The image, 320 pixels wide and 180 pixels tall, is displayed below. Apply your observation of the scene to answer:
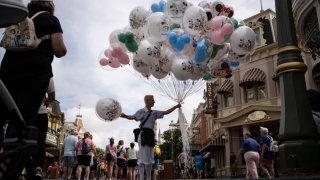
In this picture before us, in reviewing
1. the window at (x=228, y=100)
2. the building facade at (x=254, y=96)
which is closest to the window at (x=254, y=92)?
the building facade at (x=254, y=96)

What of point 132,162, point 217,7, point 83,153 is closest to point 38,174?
point 217,7

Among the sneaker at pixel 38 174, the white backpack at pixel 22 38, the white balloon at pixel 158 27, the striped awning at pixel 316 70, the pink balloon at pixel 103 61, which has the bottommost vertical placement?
the sneaker at pixel 38 174

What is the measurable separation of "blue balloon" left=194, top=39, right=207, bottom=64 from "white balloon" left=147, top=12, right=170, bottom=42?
3.26 ft

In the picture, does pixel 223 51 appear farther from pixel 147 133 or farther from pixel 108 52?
pixel 147 133

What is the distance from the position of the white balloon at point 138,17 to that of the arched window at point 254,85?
65.3 ft

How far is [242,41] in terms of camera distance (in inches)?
361

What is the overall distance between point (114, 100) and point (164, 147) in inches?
2023

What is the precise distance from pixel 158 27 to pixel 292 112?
4528 mm

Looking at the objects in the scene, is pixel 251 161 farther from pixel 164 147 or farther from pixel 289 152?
pixel 164 147

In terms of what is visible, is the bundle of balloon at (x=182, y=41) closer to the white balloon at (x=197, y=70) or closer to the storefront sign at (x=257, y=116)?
the white balloon at (x=197, y=70)

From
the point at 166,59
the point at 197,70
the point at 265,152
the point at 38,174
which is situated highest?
the point at 166,59

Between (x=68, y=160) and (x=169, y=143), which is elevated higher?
(x=169, y=143)

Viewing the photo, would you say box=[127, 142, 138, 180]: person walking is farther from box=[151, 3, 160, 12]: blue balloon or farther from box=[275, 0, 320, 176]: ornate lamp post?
box=[275, 0, 320, 176]: ornate lamp post

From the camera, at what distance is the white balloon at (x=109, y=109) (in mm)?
8383
